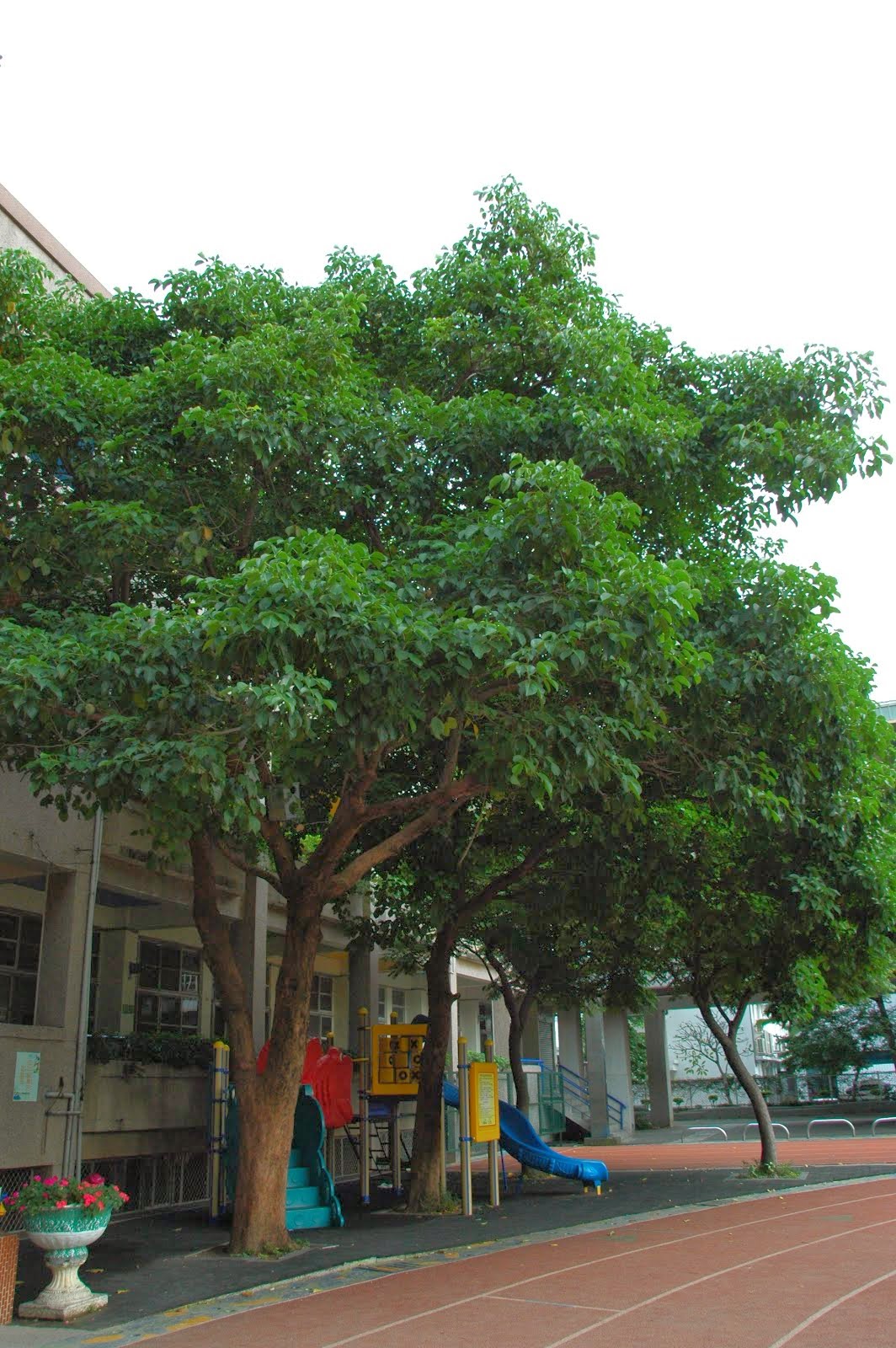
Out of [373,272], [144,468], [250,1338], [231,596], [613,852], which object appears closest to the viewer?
[250,1338]

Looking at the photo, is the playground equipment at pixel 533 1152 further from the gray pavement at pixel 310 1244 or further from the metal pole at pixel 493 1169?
the metal pole at pixel 493 1169

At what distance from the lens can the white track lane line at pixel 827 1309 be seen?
7.99 m

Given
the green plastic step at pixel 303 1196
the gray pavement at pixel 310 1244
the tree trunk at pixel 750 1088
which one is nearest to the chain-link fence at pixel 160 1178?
the gray pavement at pixel 310 1244

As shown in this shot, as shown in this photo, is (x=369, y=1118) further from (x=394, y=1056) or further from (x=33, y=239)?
(x=33, y=239)

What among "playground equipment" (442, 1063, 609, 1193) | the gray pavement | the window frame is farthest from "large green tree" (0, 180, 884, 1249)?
"playground equipment" (442, 1063, 609, 1193)

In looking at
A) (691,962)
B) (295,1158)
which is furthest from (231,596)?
(691,962)

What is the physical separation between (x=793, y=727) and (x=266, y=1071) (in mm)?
6804

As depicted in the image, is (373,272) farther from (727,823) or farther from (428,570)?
(727,823)

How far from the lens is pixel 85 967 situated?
15023 millimetres

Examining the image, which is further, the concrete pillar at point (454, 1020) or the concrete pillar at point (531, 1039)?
the concrete pillar at point (531, 1039)

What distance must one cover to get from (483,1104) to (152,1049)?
197 inches

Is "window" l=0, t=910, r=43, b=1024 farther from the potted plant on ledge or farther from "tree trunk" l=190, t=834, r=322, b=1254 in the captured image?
the potted plant on ledge

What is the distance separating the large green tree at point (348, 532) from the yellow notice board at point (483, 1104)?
4151 millimetres

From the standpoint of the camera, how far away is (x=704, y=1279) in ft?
34.4
